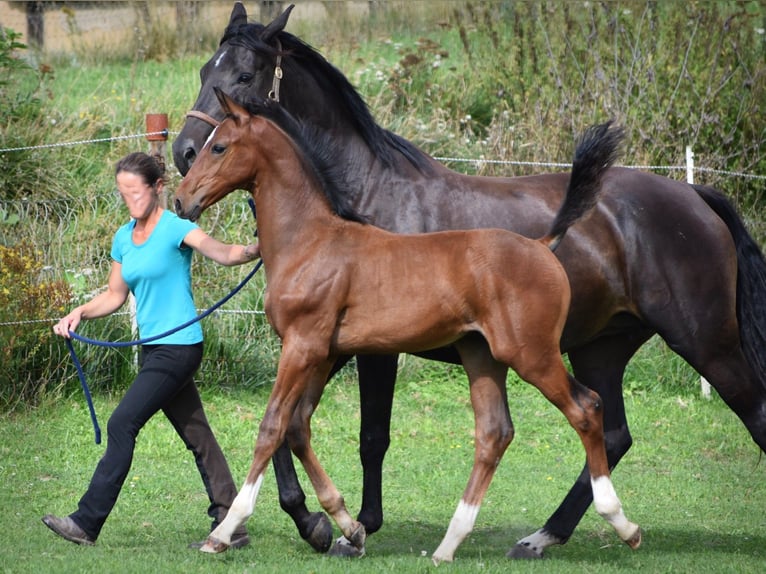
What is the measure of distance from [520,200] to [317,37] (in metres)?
9.14

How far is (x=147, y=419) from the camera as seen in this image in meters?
4.97

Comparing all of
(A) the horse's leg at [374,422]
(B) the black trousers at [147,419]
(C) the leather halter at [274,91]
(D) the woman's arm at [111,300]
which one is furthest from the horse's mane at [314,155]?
(D) the woman's arm at [111,300]

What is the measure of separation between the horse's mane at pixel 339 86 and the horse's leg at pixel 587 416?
4.34 ft

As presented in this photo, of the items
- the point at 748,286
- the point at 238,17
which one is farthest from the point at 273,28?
the point at 748,286

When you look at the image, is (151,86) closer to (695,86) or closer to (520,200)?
(695,86)

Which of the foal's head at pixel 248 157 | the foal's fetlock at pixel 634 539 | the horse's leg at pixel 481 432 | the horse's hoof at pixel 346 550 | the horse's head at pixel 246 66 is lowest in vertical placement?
the horse's hoof at pixel 346 550

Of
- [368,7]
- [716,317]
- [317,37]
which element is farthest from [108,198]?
[368,7]

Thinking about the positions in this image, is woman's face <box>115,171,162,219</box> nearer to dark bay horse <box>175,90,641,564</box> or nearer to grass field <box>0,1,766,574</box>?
dark bay horse <box>175,90,641,564</box>

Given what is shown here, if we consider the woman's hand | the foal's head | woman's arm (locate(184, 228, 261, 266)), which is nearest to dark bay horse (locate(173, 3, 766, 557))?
the foal's head

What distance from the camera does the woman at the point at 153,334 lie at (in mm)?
4871

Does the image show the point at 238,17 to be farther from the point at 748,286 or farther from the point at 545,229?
the point at 748,286

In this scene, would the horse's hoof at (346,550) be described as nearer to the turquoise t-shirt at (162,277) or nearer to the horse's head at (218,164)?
the turquoise t-shirt at (162,277)

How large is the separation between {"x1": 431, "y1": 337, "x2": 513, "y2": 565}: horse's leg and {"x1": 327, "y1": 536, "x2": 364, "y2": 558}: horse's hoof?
0.43 meters

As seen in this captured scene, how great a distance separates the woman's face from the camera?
4.93 metres
